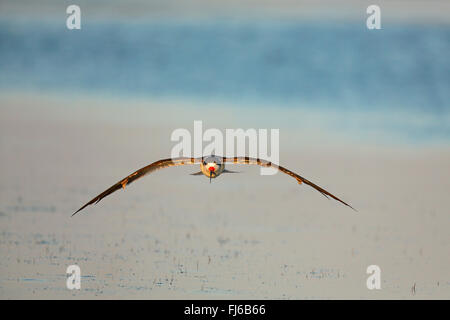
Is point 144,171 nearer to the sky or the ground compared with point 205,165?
nearer to the ground

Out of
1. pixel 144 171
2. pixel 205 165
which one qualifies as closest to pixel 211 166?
pixel 205 165

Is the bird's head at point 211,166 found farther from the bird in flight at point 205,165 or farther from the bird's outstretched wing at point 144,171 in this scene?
the bird's outstretched wing at point 144,171

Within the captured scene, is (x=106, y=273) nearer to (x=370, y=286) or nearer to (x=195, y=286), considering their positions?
(x=195, y=286)

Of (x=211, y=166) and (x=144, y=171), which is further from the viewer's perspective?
(x=211, y=166)

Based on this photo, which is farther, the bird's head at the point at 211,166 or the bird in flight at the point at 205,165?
the bird's head at the point at 211,166

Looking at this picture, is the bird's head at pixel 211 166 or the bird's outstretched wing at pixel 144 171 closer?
the bird's outstretched wing at pixel 144 171

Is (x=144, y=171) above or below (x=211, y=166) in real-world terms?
below

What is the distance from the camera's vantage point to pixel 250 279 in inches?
1291

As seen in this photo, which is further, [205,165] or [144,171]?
[205,165]

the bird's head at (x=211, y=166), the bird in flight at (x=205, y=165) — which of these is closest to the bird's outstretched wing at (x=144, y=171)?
the bird in flight at (x=205, y=165)

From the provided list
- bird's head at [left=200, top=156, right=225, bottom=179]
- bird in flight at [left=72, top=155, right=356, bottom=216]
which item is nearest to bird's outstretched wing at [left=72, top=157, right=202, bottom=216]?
bird in flight at [left=72, top=155, right=356, bottom=216]

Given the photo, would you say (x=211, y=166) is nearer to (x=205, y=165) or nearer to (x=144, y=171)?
(x=205, y=165)

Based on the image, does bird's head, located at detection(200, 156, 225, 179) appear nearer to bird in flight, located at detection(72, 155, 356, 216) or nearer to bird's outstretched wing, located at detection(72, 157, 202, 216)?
bird in flight, located at detection(72, 155, 356, 216)
